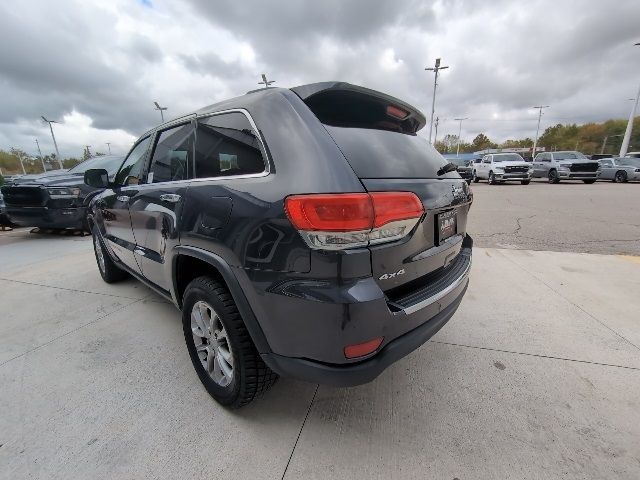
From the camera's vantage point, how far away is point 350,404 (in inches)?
78.7

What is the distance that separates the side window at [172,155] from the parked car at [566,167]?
907 inches

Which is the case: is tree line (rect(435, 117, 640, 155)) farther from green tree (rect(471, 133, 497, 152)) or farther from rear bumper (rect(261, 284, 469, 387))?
rear bumper (rect(261, 284, 469, 387))

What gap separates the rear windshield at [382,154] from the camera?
1.56 metres

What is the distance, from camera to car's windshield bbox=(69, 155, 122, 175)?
23.6ft

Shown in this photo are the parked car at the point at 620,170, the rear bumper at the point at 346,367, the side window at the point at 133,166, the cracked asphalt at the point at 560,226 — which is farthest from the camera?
the parked car at the point at 620,170

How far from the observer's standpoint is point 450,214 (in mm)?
1940

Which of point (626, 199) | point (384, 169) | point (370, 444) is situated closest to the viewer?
point (384, 169)

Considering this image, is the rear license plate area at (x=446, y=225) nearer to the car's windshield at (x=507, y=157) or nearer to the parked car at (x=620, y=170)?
the car's windshield at (x=507, y=157)

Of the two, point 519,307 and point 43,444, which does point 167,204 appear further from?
point 519,307

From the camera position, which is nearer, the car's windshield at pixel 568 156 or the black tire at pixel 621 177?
the car's windshield at pixel 568 156

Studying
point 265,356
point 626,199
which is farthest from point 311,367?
point 626,199

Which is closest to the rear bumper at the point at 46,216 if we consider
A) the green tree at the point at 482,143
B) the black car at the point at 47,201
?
the black car at the point at 47,201

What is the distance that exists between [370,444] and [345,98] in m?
1.84

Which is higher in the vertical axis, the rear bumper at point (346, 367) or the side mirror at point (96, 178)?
the side mirror at point (96, 178)
